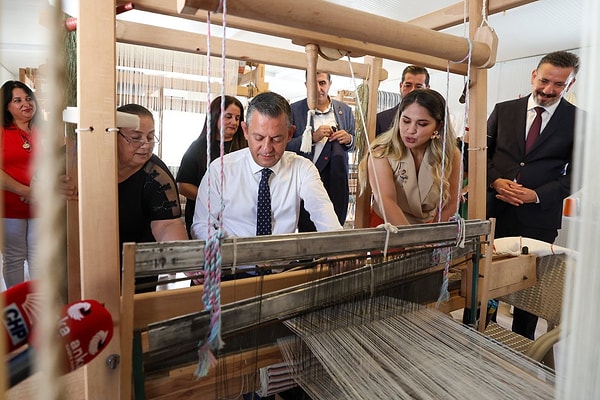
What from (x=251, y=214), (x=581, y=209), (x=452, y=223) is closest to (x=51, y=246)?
(x=581, y=209)

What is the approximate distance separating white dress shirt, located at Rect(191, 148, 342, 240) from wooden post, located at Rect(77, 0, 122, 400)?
777 millimetres

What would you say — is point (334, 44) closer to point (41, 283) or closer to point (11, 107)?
point (41, 283)

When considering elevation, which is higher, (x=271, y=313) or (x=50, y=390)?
(x=50, y=390)

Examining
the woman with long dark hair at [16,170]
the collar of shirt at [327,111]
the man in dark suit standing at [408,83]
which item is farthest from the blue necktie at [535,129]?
the woman with long dark hair at [16,170]

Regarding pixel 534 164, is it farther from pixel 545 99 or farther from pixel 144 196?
pixel 144 196

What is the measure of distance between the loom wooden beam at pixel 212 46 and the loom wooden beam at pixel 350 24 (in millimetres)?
864

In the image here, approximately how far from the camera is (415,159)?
164 centimetres

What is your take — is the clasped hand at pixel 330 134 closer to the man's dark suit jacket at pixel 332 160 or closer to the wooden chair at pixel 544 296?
the man's dark suit jacket at pixel 332 160

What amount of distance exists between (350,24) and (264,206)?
835 mm

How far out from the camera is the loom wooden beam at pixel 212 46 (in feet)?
5.06

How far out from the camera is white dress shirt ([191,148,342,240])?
5.12 ft

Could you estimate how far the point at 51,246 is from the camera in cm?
23

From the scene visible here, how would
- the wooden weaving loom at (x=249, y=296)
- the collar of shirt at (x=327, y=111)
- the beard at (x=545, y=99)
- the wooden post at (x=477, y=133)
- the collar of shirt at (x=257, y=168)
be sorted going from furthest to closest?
the collar of shirt at (x=327, y=111) < the beard at (x=545, y=99) < the collar of shirt at (x=257, y=168) < the wooden post at (x=477, y=133) < the wooden weaving loom at (x=249, y=296)

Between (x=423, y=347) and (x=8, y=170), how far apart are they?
2.25m
